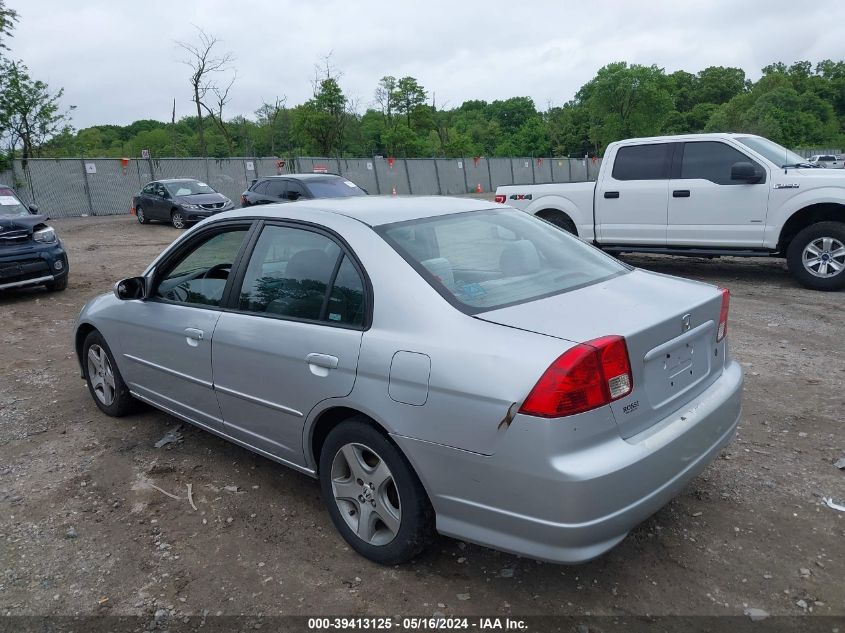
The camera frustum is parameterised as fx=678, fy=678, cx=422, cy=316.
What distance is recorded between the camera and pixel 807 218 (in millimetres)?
8539

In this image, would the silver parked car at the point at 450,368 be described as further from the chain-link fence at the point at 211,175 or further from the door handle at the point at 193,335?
the chain-link fence at the point at 211,175

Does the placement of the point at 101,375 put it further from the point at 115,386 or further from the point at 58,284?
the point at 58,284

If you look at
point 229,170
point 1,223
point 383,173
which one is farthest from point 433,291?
point 383,173

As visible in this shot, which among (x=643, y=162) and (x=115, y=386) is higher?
(x=643, y=162)

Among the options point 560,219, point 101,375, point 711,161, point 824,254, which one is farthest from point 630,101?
point 101,375

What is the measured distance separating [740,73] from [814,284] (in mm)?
124310

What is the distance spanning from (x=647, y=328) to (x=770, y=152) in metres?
7.66

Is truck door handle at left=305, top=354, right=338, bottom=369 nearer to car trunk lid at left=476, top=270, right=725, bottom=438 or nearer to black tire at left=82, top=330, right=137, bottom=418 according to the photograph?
car trunk lid at left=476, top=270, right=725, bottom=438

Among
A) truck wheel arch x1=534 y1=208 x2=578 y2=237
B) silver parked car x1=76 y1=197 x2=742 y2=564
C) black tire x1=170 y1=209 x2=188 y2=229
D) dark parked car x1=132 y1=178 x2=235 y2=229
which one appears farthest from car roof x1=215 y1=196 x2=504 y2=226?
black tire x1=170 y1=209 x2=188 y2=229

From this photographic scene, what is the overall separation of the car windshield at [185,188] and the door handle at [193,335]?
17722 millimetres

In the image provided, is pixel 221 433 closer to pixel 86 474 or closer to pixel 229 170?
pixel 86 474

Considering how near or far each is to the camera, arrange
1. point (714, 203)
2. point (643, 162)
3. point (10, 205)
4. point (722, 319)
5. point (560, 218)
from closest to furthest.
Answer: point (722, 319), point (714, 203), point (643, 162), point (10, 205), point (560, 218)

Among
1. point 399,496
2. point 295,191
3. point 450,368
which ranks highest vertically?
point 295,191

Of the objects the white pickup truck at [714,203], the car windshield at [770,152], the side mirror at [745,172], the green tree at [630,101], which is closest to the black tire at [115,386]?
the white pickup truck at [714,203]
